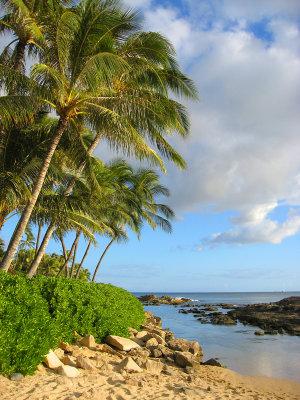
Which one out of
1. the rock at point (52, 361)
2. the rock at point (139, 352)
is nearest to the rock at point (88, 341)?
the rock at point (139, 352)

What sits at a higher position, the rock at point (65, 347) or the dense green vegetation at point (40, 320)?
the dense green vegetation at point (40, 320)

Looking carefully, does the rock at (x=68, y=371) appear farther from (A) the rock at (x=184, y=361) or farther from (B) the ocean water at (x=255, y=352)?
(B) the ocean water at (x=255, y=352)

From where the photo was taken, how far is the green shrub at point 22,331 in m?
4.59

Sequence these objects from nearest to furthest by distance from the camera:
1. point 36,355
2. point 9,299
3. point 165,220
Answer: point 36,355 < point 9,299 < point 165,220

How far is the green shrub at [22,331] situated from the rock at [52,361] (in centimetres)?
18

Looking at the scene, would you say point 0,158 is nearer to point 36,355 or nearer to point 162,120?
point 162,120

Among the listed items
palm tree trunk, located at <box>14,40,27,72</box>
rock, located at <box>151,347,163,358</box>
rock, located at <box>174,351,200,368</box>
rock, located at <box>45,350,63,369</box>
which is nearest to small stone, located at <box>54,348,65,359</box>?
rock, located at <box>45,350,63,369</box>

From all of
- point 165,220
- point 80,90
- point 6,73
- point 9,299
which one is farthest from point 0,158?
point 165,220

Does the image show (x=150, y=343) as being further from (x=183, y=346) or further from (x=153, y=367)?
(x=153, y=367)

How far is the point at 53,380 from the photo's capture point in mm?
4816

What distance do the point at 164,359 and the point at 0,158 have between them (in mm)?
7928

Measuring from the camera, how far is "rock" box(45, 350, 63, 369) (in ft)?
17.3

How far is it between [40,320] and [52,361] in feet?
2.27

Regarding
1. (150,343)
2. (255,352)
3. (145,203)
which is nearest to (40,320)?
(150,343)
